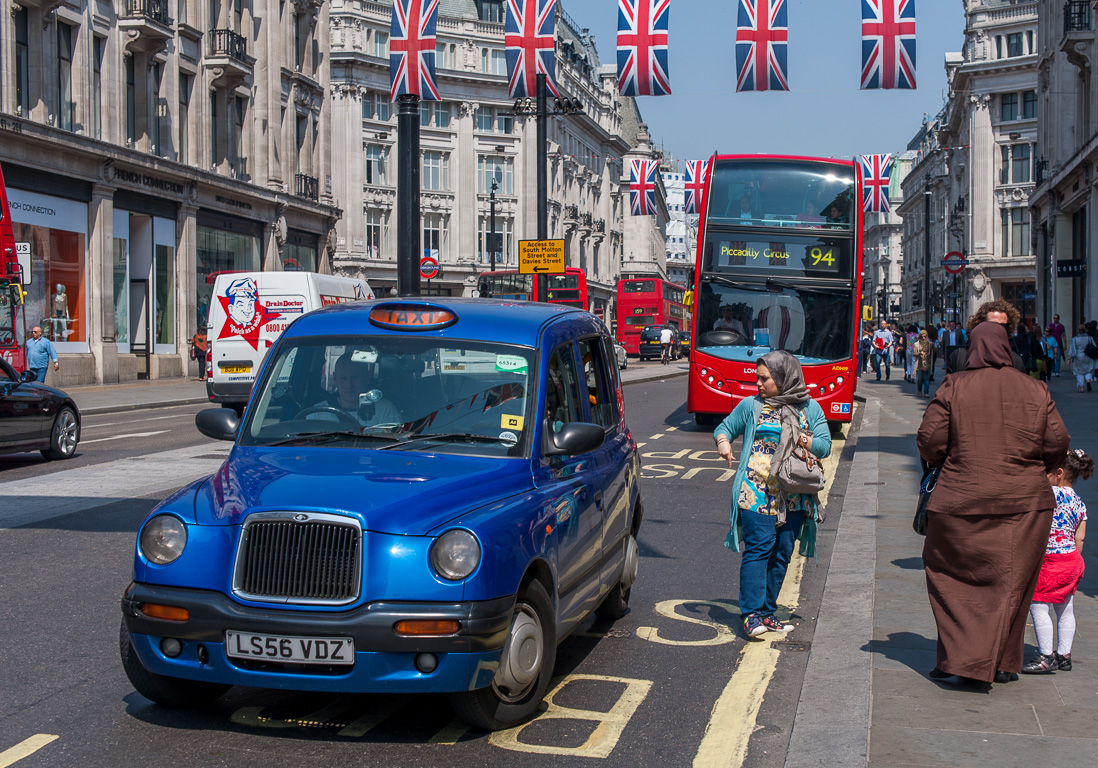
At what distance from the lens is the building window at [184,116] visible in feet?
124

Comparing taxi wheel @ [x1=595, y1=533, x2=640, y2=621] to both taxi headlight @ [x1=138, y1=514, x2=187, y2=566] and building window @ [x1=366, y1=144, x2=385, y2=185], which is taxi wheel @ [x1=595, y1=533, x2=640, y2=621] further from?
building window @ [x1=366, y1=144, x2=385, y2=185]

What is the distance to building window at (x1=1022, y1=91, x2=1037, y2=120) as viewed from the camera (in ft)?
224

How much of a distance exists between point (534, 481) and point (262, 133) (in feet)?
134

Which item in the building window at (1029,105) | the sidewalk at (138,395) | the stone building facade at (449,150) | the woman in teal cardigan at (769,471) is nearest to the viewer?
the woman in teal cardigan at (769,471)

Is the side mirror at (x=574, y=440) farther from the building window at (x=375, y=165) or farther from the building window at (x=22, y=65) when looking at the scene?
the building window at (x=375, y=165)

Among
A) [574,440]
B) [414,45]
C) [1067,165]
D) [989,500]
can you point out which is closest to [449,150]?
[1067,165]

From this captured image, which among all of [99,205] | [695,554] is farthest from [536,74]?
[99,205]

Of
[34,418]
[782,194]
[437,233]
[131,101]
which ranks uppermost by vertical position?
[131,101]

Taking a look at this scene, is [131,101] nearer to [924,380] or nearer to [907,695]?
[924,380]

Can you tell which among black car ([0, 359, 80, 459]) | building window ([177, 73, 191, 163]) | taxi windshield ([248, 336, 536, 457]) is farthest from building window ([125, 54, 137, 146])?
taxi windshield ([248, 336, 536, 457])

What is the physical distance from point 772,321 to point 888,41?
433 cm

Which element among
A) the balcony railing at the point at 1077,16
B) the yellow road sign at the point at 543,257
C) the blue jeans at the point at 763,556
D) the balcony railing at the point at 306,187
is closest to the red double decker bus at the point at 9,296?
the yellow road sign at the point at 543,257

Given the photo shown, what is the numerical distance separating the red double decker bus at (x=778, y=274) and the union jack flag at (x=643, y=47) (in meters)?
1.53

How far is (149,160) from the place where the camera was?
3475 centimetres
